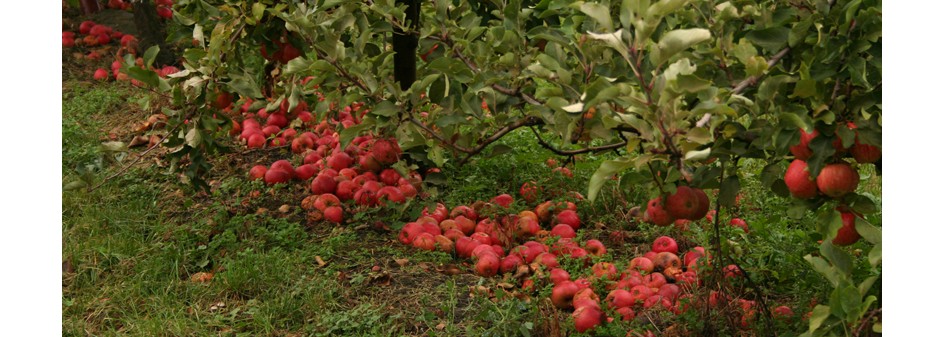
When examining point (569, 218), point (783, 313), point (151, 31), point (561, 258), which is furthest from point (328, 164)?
point (151, 31)

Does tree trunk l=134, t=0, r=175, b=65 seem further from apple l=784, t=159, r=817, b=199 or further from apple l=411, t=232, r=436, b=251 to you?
apple l=784, t=159, r=817, b=199

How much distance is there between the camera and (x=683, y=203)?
237 centimetres

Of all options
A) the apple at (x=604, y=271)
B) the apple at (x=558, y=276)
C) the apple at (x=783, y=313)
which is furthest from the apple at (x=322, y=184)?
the apple at (x=783, y=313)

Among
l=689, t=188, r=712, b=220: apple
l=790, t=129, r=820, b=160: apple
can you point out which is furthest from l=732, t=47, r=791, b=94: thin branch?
l=689, t=188, r=712, b=220: apple

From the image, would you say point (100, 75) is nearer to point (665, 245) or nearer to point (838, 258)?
point (665, 245)

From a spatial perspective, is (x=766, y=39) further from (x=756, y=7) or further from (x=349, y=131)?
(x=349, y=131)

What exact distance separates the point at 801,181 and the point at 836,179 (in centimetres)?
8

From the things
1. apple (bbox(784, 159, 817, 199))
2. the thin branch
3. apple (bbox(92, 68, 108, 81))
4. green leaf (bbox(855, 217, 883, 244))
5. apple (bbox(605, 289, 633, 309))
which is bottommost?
apple (bbox(92, 68, 108, 81))

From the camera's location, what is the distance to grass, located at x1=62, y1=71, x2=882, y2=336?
132 inches

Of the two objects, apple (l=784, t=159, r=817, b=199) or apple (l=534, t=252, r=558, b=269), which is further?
apple (l=534, t=252, r=558, b=269)

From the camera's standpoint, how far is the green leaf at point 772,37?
2.31 meters

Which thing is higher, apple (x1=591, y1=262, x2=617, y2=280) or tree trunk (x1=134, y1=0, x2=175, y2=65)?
apple (x1=591, y1=262, x2=617, y2=280)

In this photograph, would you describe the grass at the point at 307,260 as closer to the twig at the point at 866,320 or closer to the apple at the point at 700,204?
the apple at the point at 700,204

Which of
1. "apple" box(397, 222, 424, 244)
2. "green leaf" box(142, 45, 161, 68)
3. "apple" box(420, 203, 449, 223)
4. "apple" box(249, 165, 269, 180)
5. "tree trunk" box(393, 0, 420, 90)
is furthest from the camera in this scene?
"apple" box(249, 165, 269, 180)
